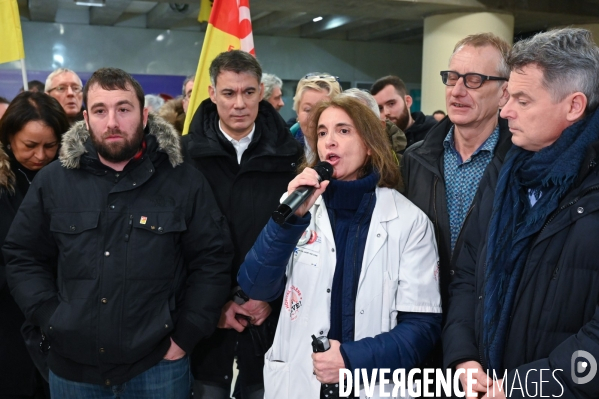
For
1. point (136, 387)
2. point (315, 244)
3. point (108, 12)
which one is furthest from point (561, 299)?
point (108, 12)

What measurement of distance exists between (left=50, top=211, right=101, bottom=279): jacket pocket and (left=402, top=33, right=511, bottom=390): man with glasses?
117 centimetres

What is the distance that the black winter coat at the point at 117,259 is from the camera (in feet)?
6.37

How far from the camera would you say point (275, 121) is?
2539 millimetres

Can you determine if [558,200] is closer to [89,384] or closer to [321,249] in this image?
A: [321,249]

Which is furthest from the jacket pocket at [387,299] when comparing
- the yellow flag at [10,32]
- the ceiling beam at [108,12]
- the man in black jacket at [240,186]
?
the ceiling beam at [108,12]

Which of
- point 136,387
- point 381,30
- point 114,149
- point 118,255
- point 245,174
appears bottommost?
point 136,387

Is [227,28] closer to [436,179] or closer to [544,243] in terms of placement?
[436,179]

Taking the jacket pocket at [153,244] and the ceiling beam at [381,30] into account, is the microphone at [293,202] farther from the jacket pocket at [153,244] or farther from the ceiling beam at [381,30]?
the ceiling beam at [381,30]

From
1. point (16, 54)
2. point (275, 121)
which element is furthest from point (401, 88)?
point (16, 54)

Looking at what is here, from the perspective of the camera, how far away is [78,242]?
1964mm

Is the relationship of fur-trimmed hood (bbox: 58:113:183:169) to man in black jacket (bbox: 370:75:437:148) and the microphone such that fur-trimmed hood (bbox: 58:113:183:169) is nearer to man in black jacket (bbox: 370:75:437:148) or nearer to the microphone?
the microphone

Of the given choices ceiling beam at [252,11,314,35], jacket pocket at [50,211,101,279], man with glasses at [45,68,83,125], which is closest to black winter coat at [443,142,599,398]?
jacket pocket at [50,211,101,279]

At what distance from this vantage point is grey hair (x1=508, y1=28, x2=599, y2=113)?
5.07 feet

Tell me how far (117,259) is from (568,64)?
4.95 feet
